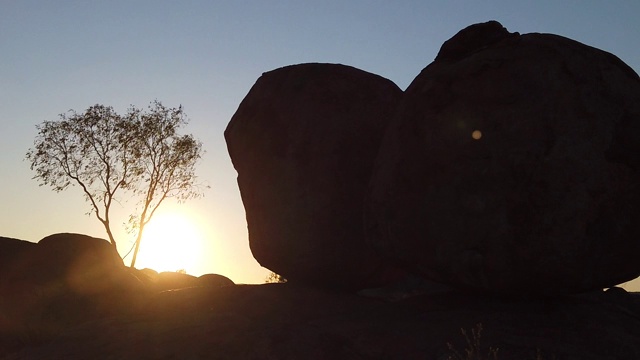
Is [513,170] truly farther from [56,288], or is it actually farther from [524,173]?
[56,288]

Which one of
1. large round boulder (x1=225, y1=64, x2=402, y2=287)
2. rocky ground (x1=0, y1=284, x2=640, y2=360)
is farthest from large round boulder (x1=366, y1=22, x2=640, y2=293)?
large round boulder (x1=225, y1=64, x2=402, y2=287)

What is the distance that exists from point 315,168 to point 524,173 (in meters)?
3.60

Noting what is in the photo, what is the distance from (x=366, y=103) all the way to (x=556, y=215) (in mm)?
4001

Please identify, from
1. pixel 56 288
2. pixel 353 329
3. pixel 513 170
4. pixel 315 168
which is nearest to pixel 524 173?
pixel 513 170

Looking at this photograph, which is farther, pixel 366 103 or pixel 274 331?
pixel 366 103

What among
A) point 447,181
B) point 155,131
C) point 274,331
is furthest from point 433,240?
point 155,131

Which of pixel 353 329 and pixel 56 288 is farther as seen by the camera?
pixel 56 288

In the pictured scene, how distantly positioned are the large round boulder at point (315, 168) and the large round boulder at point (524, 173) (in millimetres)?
1667

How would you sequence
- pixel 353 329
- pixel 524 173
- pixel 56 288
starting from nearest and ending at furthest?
1. pixel 524 173
2. pixel 353 329
3. pixel 56 288

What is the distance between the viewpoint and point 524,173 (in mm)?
7262

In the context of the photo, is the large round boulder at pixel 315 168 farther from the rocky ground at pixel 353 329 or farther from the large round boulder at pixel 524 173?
the large round boulder at pixel 524 173

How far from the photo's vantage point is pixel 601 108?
24.6ft

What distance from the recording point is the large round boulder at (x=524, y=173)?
A: 23.8 ft

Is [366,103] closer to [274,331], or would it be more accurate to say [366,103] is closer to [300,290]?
[300,290]
